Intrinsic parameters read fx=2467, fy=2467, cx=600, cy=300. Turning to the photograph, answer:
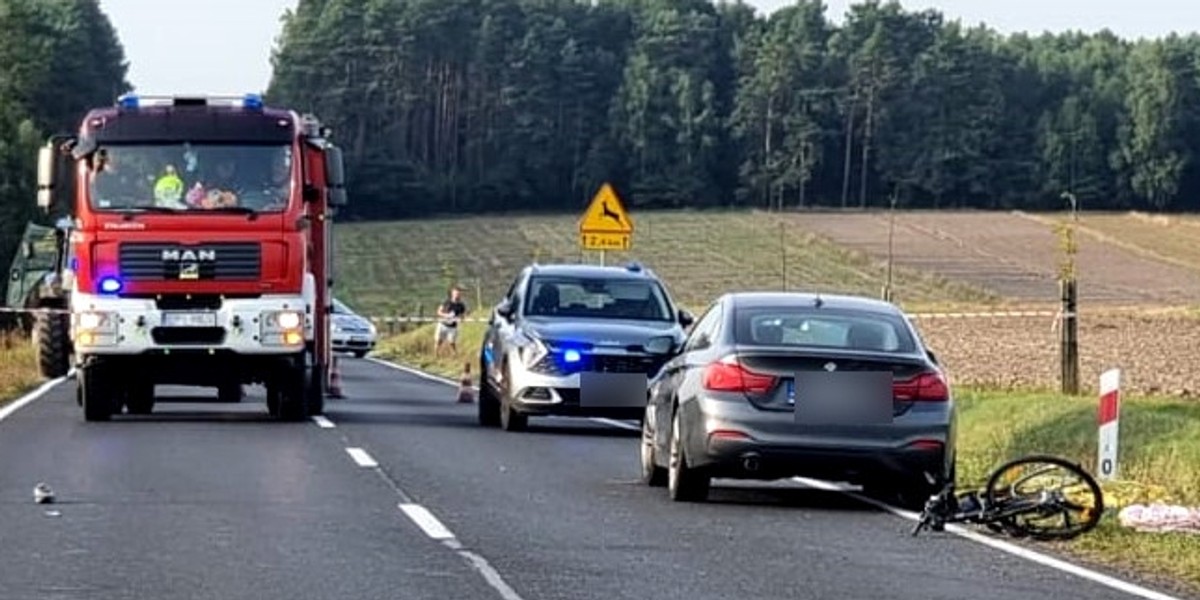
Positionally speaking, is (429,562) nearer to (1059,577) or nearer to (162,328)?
(1059,577)

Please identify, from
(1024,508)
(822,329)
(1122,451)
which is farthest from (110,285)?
(1024,508)

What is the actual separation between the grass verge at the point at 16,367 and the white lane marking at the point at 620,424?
6896mm

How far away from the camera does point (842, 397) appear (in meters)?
15.0

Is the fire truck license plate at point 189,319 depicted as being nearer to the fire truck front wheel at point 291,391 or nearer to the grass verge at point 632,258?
the fire truck front wheel at point 291,391

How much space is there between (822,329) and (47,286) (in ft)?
76.9

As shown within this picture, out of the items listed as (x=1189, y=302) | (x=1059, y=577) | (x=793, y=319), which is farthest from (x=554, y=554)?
(x=1189, y=302)

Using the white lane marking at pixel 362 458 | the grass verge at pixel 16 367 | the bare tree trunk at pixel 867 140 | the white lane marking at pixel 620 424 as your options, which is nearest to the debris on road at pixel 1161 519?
the white lane marking at pixel 362 458

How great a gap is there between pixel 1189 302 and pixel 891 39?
245 ft

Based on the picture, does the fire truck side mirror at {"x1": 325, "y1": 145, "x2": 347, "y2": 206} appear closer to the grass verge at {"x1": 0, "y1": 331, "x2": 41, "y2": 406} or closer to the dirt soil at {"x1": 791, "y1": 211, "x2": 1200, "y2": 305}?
the grass verge at {"x1": 0, "y1": 331, "x2": 41, "y2": 406}

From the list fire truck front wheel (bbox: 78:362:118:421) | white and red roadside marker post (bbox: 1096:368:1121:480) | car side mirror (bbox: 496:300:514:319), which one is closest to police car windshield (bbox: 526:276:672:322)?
car side mirror (bbox: 496:300:514:319)

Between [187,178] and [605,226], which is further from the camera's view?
[605,226]

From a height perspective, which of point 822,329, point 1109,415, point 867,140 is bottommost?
point 867,140

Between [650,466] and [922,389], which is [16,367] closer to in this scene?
[650,466]

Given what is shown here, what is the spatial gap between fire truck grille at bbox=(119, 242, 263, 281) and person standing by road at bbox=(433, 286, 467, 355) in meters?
22.9
